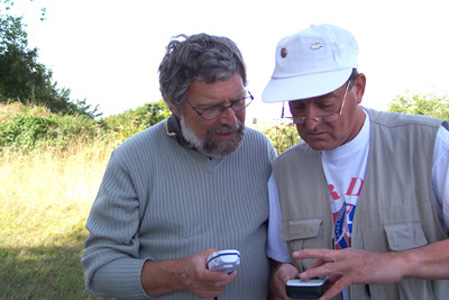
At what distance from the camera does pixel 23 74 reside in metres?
25.7

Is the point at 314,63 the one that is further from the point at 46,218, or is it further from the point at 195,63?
the point at 46,218

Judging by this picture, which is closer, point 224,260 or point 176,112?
point 224,260

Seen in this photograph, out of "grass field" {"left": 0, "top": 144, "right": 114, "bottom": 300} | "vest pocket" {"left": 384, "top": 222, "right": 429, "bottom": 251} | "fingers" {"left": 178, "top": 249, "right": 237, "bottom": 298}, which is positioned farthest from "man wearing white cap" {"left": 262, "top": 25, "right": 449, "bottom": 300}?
"grass field" {"left": 0, "top": 144, "right": 114, "bottom": 300}

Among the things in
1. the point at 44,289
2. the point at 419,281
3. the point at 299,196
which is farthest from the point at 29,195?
the point at 419,281

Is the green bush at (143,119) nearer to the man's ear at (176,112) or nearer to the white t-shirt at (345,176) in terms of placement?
the man's ear at (176,112)

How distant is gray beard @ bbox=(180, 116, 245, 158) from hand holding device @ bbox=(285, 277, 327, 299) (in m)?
0.91

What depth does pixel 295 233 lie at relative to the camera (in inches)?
87.9

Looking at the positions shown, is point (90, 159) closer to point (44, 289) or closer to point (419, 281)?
point (44, 289)

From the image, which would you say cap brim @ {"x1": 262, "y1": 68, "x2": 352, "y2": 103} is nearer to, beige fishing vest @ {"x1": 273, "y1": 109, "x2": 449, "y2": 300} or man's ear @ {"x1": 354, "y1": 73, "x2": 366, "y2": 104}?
man's ear @ {"x1": 354, "y1": 73, "x2": 366, "y2": 104}

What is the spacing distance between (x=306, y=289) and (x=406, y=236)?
1.77 feet

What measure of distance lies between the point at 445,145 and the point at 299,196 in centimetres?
78

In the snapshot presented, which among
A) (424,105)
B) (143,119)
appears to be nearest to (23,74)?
(143,119)

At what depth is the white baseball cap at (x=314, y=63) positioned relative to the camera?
1.96 metres

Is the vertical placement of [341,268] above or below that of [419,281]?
above
